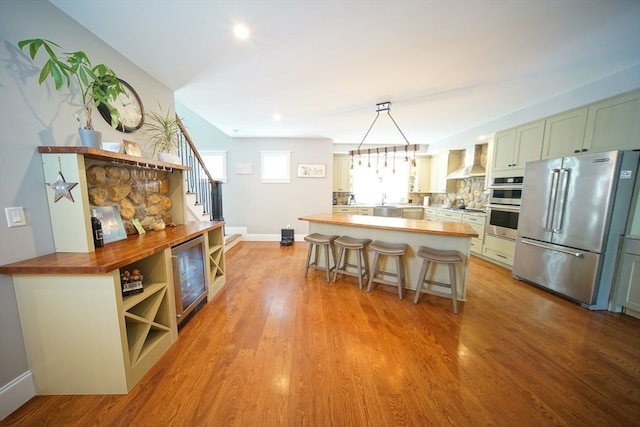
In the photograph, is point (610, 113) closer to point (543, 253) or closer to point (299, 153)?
point (543, 253)

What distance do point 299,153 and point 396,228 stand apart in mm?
3504

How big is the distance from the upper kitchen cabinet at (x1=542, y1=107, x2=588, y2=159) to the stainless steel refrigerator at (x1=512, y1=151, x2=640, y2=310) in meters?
0.26

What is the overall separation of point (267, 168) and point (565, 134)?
5.33 m

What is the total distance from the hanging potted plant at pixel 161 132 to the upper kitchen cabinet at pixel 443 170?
221 inches

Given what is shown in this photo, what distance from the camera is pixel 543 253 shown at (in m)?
2.79

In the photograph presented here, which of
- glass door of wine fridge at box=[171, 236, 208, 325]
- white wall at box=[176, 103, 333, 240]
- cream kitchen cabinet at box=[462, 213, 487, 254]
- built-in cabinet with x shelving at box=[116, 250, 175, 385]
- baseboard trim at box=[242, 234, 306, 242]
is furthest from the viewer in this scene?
baseboard trim at box=[242, 234, 306, 242]

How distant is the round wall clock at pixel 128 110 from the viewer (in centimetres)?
196

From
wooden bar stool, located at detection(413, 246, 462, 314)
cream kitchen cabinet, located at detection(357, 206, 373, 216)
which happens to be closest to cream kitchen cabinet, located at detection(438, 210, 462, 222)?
cream kitchen cabinet, located at detection(357, 206, 373, 216)

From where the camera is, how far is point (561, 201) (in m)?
2.60

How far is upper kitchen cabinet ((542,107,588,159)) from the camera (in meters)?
2.59

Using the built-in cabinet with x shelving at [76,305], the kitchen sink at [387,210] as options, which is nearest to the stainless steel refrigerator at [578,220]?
the kitchen sink at [387,210]

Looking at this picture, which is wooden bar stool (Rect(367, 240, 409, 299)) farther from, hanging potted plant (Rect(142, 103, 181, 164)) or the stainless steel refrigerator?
hanging potted plant (Rect(142, 103, 181, 164))

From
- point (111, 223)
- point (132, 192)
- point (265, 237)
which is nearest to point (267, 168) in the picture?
point (265, 237)

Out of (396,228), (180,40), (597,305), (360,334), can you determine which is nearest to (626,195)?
(597,305)
